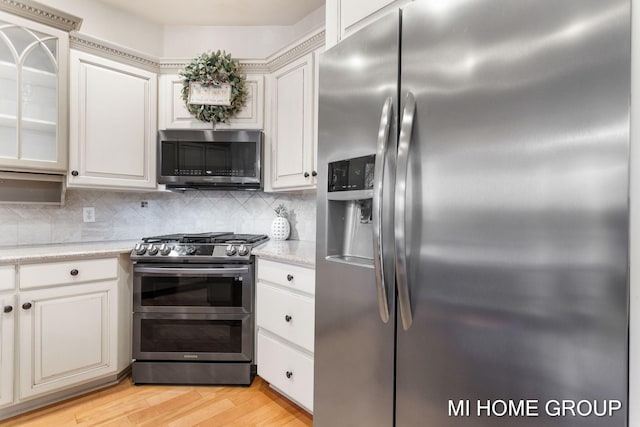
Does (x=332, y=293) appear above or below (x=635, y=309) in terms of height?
below

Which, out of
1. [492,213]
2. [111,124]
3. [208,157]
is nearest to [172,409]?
[208,157]

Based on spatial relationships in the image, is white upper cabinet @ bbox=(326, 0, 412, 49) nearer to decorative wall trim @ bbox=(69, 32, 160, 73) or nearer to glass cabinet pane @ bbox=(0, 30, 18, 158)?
decorative wall trim @ bbox=(69, 32, 160, 73)

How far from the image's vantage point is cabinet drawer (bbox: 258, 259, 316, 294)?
5.41 ft

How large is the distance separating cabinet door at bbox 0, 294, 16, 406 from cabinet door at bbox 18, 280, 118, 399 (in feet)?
0.13

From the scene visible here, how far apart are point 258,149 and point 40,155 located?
131 cm

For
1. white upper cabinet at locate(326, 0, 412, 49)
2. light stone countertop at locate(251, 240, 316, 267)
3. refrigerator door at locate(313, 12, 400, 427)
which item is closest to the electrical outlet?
light stone countertop at locate(251, 240, 316, 267)

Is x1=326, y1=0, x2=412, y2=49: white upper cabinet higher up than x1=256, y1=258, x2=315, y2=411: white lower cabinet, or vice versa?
x1=326, y1=0, x2=412, y2=49: white upper cabinet

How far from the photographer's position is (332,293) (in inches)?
46.6

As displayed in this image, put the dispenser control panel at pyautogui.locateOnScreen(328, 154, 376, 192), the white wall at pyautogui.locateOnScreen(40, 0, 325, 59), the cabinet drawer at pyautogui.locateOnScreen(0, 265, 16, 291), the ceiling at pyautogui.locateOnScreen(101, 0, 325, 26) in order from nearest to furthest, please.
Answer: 1. the dispenser control panel at pyautogui.locateOnScreen(328, 154, 376, 192)
2. the cabinet drawer at pyautogui.locateOnScreen(0, 265, 16, 291)
3. the ceiling at pyautogui.locateOnScreen(101, 0, 325, 26)
4. the white wall at pyautogui.locateOnScreen(40, 0, 325, 59)

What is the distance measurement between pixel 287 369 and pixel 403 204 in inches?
53.3

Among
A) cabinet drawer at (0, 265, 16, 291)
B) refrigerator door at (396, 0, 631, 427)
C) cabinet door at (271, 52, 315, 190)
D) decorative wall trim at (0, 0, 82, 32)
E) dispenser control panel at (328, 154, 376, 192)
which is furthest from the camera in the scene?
cabinet door at (271, 52, 315, 190)

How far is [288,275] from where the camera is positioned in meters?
1.76

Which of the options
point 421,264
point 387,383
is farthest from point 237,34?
point 387,383

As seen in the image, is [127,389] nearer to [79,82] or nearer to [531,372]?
[79,82]
